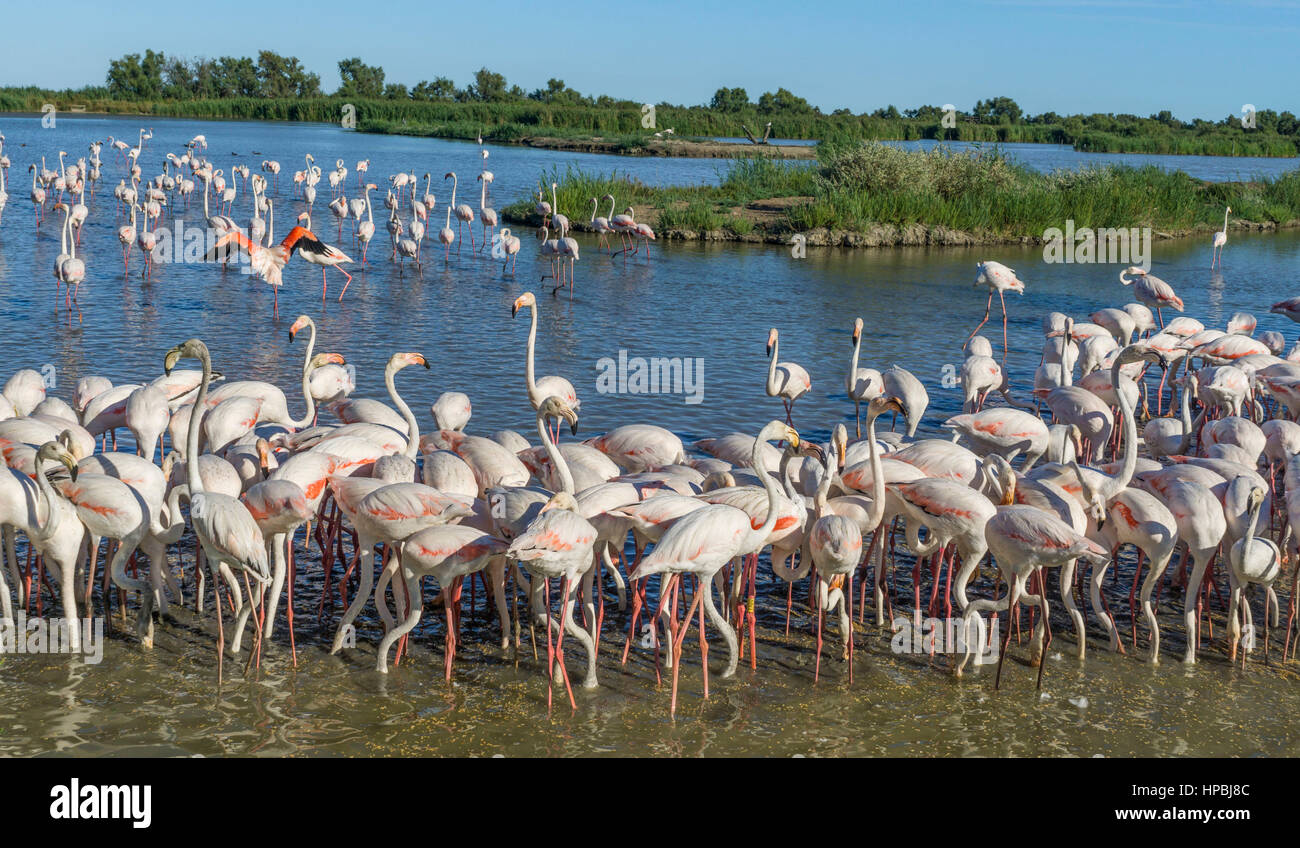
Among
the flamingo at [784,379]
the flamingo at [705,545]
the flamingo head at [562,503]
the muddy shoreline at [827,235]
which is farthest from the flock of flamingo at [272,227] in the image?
the flamingo at [705,545]

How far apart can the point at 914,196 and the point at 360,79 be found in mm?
83194

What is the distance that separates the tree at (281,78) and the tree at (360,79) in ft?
9.67

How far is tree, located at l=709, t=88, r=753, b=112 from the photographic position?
8894 cm

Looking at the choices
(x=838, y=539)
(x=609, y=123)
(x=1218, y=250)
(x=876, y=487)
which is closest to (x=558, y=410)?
(x=838, y=539)

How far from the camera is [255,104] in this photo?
72.1 metres

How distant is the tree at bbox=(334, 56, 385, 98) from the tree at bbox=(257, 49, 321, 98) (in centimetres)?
295

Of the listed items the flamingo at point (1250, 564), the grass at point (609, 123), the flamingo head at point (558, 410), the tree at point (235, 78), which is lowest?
the flamingo at point (1250, 564)

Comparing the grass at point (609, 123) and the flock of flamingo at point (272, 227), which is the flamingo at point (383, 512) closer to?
the flock of flamingo at point (272, 227)

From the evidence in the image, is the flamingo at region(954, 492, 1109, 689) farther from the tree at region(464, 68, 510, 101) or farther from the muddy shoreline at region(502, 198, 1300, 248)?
the tree at region(464, 68, 510, 101)

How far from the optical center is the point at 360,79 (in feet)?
320

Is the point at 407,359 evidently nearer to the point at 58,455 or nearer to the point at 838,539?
the point at 58,455

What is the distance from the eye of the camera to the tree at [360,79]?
319 ft

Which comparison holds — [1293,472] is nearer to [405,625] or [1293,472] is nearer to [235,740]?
[405,625]
